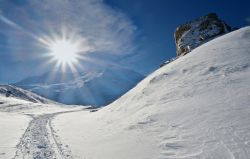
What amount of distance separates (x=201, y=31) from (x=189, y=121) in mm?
40572

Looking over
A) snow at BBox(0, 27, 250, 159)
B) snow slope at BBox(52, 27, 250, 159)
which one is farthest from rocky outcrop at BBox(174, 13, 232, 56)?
snow at BBox(0, 27, 250, 159)

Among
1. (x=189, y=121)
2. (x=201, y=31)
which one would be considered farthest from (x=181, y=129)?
(x=201, y=31)

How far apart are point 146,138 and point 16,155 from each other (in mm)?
7131

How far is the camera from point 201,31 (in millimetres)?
51625

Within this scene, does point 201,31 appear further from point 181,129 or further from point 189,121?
point 181,129

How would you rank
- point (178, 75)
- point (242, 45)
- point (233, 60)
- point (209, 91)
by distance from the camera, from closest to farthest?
point (209, 91)
point (233, 60)
point (178, 75)
point (242, 45)

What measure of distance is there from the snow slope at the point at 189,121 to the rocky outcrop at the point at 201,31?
838 inches

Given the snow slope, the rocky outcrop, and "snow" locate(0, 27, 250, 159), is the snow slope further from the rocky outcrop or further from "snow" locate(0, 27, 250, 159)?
the rocky outcrop

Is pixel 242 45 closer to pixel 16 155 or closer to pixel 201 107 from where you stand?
pixel 201 107

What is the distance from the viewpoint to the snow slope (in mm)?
11422

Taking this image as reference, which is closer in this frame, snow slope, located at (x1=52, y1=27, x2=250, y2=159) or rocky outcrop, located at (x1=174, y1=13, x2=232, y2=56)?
snow slope, located at (x1=52, y1=27, x2=250, y2=159)

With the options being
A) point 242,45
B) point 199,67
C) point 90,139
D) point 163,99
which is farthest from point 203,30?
point 90,139

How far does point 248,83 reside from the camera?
730 inches

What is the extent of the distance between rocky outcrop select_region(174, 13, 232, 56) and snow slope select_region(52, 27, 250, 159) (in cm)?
2128
